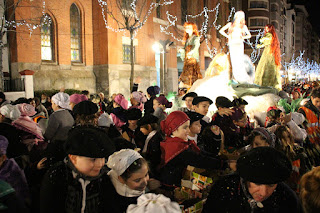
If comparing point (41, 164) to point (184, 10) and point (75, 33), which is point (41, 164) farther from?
point (184, 10)

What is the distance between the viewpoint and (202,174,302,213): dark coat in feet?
6.44

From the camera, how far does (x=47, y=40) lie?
1869cm

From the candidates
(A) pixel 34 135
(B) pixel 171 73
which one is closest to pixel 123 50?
(B) pixel 171 73

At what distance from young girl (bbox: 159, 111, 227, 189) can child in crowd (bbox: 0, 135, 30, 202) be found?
1368 millimetres

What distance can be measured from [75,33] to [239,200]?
20.6 meters

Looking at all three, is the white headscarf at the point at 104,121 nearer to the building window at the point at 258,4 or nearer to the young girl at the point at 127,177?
the young girl at the point at 127,177

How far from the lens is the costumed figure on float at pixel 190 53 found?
1480 centimetres

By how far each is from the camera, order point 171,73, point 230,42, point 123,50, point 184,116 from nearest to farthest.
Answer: point 184,116 → point 230,42 → point 123,50 → point 171,73

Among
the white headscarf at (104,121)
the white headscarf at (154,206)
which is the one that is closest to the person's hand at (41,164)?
the white headscarf at (104,121)

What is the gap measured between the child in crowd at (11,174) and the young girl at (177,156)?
4.49 feet

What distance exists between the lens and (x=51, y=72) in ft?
59.8

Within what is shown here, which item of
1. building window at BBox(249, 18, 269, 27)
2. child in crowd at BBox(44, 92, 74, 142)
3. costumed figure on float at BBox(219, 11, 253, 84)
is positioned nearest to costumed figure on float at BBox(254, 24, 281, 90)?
costumed figure on float at BBox(219, 11, 253, 84)

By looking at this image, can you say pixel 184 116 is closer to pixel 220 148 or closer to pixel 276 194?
pixel 220 148

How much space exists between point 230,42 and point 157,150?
9266 millimetres
